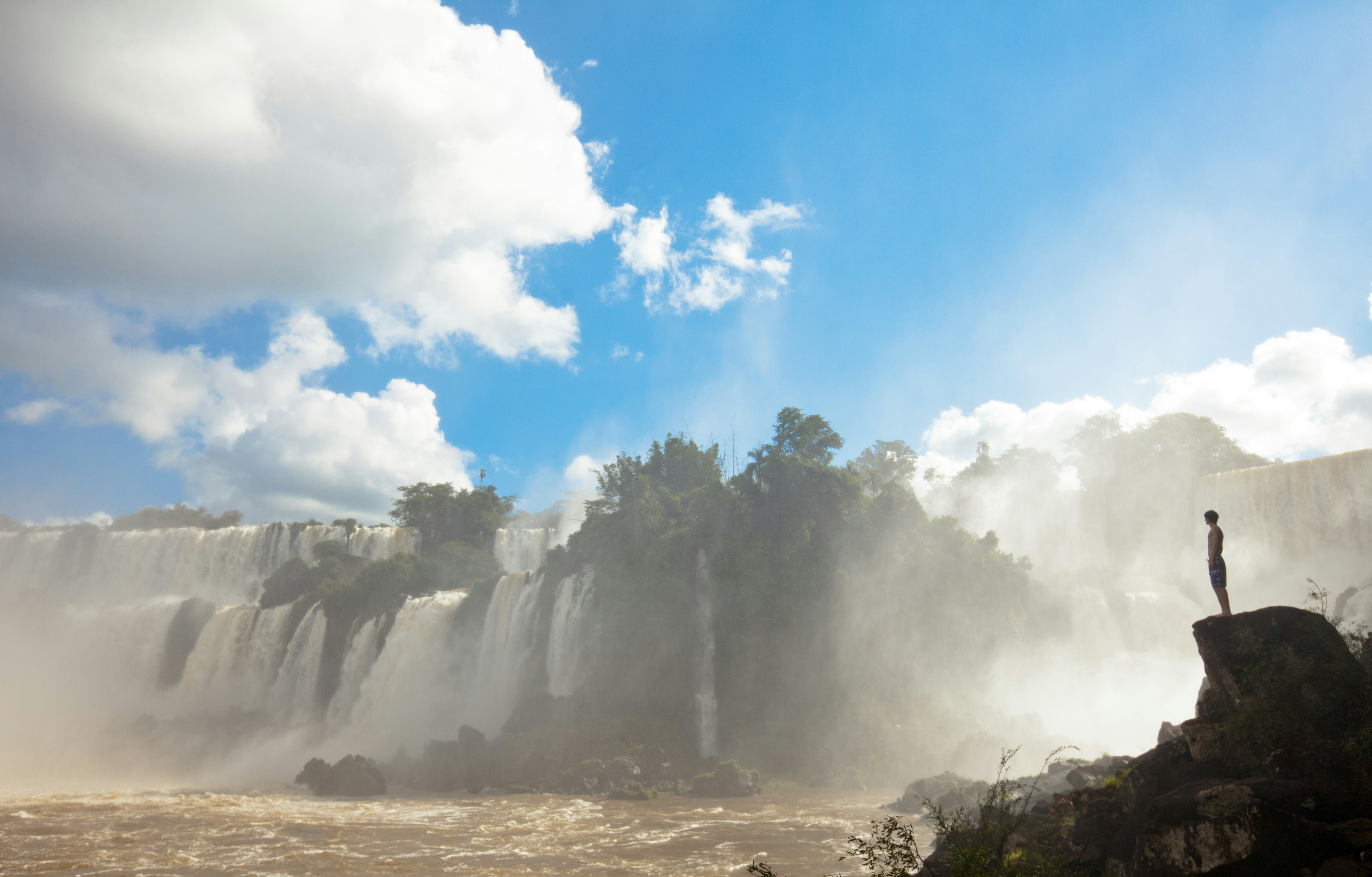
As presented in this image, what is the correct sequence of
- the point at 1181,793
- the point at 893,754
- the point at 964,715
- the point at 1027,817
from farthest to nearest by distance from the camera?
the point at 964,715 < the point at 893,754 < the point at 1027,817 < the point at 1181,793

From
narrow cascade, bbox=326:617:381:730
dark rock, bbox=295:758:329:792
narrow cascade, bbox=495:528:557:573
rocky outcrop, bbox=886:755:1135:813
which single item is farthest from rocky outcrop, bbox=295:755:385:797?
narrow cascade, bbox=495:528:557:573

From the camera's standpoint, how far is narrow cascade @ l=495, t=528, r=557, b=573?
2333 inches

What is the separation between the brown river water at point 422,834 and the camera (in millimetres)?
16531

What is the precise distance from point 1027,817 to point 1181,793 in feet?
13.1

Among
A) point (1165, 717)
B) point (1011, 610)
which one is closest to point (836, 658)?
point (1011, 610)

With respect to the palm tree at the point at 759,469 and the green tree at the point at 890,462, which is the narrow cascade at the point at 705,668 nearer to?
the palm tree at the point at 759,469

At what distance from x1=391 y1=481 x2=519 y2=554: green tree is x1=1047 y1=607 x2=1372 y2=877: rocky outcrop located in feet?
177

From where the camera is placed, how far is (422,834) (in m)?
20.4

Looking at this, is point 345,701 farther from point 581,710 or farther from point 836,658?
point 836,658

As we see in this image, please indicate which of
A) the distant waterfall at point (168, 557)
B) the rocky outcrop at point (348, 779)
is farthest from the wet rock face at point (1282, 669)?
the distant waterfall at point (168, 557)

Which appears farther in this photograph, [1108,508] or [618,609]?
[1108,508]

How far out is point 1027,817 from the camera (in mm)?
11086

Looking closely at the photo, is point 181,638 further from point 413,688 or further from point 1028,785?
point 1028,785

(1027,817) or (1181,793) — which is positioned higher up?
(1181,793)
